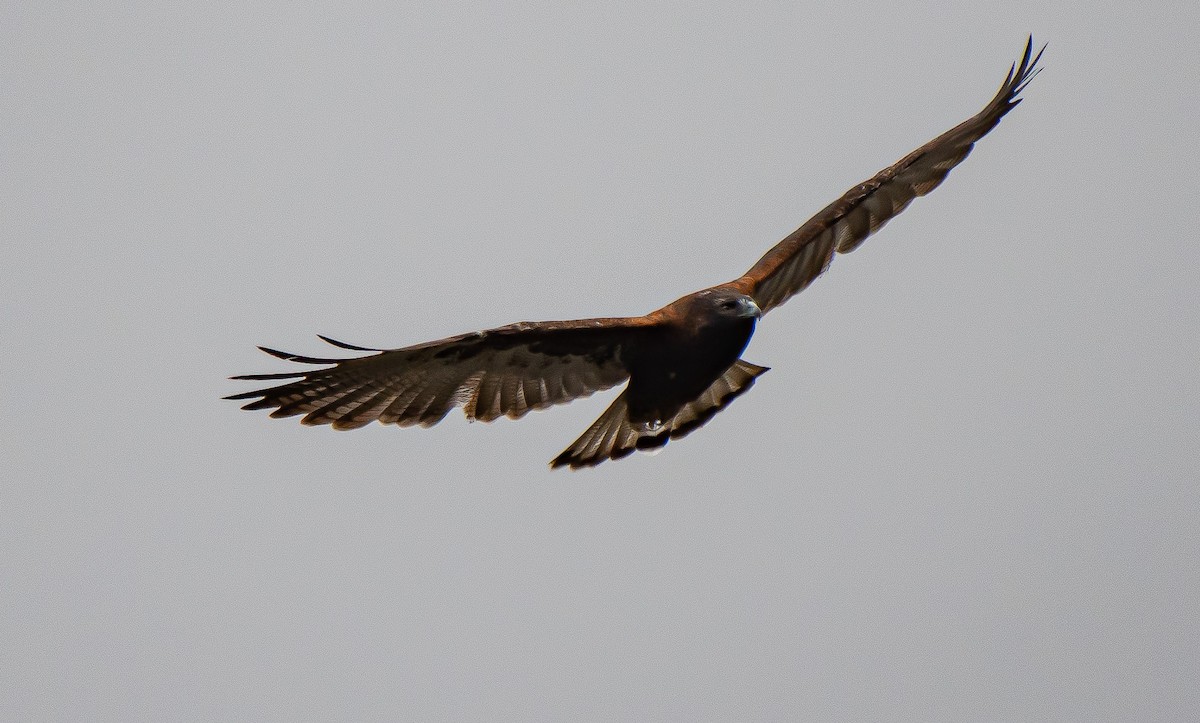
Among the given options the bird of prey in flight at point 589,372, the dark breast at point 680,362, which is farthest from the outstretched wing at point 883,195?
the dark breast at point 680,362

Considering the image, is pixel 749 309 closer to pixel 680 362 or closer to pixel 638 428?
pixel 680 362

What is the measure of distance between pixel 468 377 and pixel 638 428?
1.32 metres

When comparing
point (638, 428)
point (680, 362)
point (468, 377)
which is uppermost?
point (468, 377)

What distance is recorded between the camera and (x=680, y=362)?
27.8ft

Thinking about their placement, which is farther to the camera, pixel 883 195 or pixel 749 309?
pixel 883 195

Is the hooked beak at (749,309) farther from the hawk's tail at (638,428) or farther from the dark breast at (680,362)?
the hawk's tail at (638,428)

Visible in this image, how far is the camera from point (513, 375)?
8656 mm

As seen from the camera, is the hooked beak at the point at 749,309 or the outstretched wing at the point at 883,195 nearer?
the hooked beak at the point at 749,309

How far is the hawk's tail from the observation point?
30.2ft

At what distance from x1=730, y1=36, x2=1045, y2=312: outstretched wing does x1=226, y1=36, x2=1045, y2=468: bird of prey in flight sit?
0.08ft

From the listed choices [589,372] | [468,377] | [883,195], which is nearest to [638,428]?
[589,372]

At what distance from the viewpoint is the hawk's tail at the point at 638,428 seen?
9.20 meters

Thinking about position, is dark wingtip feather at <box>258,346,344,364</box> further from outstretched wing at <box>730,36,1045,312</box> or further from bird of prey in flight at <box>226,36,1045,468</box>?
outstretched wing at <box>730,36,1045,312</box>

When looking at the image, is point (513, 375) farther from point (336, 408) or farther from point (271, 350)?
point (271, 350)
